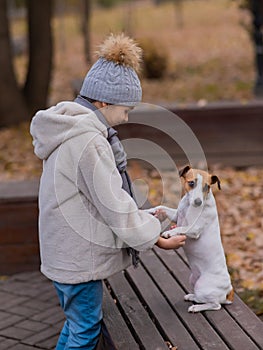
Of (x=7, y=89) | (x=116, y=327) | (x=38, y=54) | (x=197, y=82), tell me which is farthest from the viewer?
(x=197, y=82)

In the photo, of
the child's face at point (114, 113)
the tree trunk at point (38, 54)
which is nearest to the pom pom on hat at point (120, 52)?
the child's face at point (114, 113)

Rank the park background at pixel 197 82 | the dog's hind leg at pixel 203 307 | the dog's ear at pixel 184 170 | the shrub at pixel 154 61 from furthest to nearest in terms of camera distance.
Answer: the shrub at pixel 154 61, the park background at pixel 197 82, the dog's hind leg at pixel 203 307, the dog's ear at pixel 184 170

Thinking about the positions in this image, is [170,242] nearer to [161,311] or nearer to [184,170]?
[184,170]

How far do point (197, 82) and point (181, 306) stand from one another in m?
10.9

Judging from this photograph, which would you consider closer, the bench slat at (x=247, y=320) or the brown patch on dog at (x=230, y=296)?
the bench slat at (x=247, y=320)

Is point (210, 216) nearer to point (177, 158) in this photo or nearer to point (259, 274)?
point (259, 274)

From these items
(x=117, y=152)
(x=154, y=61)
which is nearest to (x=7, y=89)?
(x=154, y=61)

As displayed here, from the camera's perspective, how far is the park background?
6.36 m

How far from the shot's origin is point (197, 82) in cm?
1459

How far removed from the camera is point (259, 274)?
18.6ft

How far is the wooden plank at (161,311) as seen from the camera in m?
3.56

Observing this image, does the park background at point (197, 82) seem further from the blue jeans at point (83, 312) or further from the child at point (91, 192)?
the blue jeans at point (83, 312)

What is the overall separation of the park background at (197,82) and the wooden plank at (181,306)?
2.51 ft

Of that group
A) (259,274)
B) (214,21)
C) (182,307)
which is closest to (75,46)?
(214,21)
